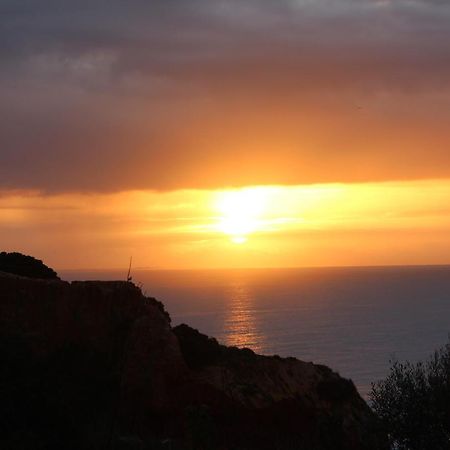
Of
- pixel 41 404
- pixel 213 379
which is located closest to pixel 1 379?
pixel 41 404

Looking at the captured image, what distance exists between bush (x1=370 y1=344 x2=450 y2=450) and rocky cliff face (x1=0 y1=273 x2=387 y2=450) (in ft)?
3.07

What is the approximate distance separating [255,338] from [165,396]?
15480cm

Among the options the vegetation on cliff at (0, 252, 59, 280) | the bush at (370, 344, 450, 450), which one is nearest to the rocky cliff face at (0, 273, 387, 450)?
the bush at (370, 344, 450, 450)

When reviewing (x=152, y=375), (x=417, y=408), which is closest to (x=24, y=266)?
(x=152, y=375)

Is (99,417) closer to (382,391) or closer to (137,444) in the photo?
(137,444)

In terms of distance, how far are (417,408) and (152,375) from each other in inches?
447

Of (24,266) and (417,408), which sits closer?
(417,408)

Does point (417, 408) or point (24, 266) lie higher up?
point (24, 266)

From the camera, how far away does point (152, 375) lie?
3198 cm

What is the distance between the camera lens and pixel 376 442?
26750 millimetres

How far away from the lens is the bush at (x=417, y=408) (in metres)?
24.9

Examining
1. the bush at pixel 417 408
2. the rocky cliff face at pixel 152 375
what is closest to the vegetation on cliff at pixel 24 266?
the rocky cliff face at pixel 152 375

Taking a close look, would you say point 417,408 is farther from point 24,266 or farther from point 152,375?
point 24,266

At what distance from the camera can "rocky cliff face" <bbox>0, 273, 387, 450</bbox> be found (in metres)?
29.5
